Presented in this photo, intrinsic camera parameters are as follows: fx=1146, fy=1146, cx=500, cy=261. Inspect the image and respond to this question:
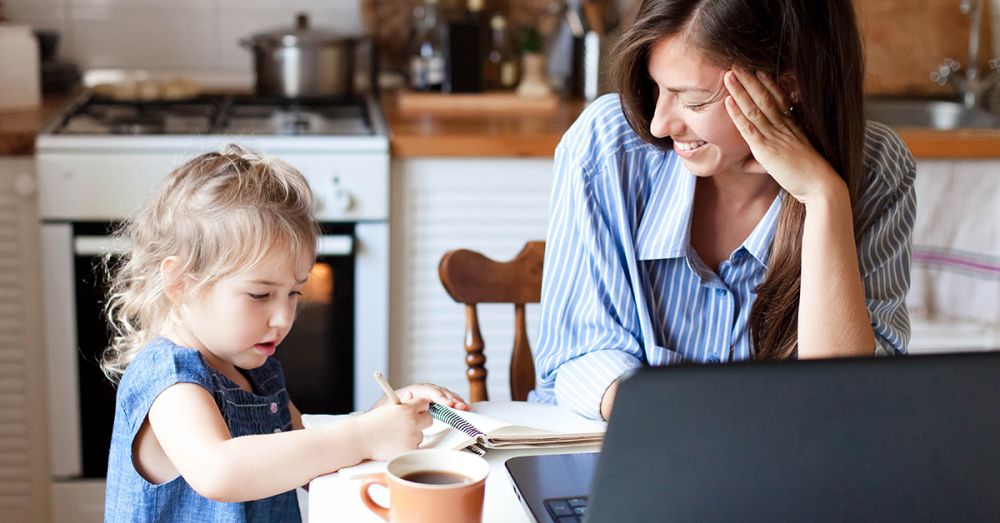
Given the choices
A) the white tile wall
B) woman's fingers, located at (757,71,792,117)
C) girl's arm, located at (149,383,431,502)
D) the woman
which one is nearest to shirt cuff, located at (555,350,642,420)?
the woman

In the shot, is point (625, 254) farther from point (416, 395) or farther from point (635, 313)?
point (416, 395)

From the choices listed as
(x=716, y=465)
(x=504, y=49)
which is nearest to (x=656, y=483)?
(x=716, y=465)

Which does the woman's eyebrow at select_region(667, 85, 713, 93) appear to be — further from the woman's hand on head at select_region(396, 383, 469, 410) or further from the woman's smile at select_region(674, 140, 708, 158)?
the woman's hand on head at select_region(396, 383, 469, 410)

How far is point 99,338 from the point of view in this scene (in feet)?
7.48

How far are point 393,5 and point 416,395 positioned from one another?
5.91 ft

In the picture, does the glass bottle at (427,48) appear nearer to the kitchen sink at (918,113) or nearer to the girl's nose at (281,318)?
the kitchen sink at (918,113)

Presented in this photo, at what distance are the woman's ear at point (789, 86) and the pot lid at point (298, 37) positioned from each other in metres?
1.54

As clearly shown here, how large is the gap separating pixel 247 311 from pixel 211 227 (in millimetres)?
101

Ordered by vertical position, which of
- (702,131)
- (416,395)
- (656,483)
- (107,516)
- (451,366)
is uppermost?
(702,131)

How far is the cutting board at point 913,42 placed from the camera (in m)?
2.88

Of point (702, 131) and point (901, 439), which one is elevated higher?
point (702, 131)

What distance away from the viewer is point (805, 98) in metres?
1.27

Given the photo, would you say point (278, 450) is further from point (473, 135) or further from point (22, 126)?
point (22, 126)

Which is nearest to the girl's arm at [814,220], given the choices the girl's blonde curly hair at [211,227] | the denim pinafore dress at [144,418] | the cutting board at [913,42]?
the girl's blonde curly hair at [211,227]
